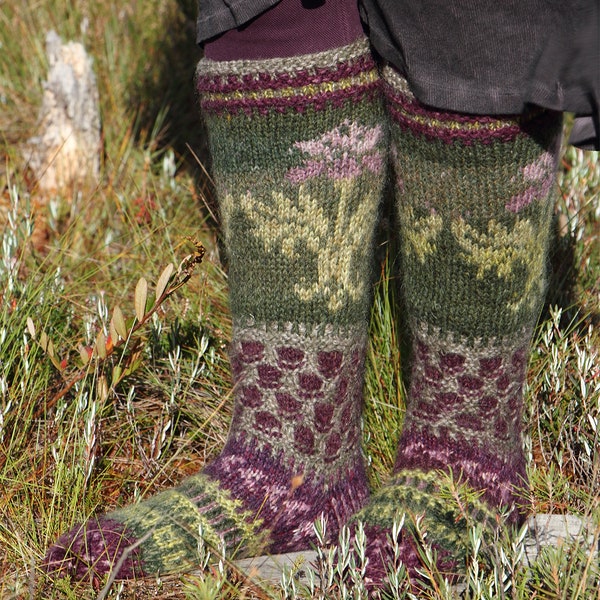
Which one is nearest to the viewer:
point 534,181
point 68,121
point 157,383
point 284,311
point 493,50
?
point 493,50

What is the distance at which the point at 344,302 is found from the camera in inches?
52.9

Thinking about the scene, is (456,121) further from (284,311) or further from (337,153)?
(284,311)

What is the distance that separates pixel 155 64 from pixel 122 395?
4.75 ft

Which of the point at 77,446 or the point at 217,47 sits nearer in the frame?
the point at 217,47

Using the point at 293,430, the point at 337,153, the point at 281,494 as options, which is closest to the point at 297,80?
the point at 337,153

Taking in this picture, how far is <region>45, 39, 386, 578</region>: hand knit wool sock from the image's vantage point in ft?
4.09

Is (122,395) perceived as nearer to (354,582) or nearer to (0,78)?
(354,582)

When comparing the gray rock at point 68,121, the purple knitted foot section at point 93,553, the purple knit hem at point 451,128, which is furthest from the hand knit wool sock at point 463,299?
the gray rock at point 68,121

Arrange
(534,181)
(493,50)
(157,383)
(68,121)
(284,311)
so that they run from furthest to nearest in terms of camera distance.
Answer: (68,121)
(157,383)
(284,311)
(534,181)
(493,50)

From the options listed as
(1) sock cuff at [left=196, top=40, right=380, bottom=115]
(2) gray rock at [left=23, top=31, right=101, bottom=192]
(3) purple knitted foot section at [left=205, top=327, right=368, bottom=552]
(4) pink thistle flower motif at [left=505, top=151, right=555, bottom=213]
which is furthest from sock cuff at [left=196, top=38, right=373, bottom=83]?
(2) gray rock at [left=23, top=31, right=101, bottom=192]

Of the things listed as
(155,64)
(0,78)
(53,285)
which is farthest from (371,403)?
(0,78)

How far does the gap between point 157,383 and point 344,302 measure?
1.42 feet

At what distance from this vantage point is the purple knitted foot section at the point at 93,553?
125cm

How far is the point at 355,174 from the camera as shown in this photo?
128 centimetres
